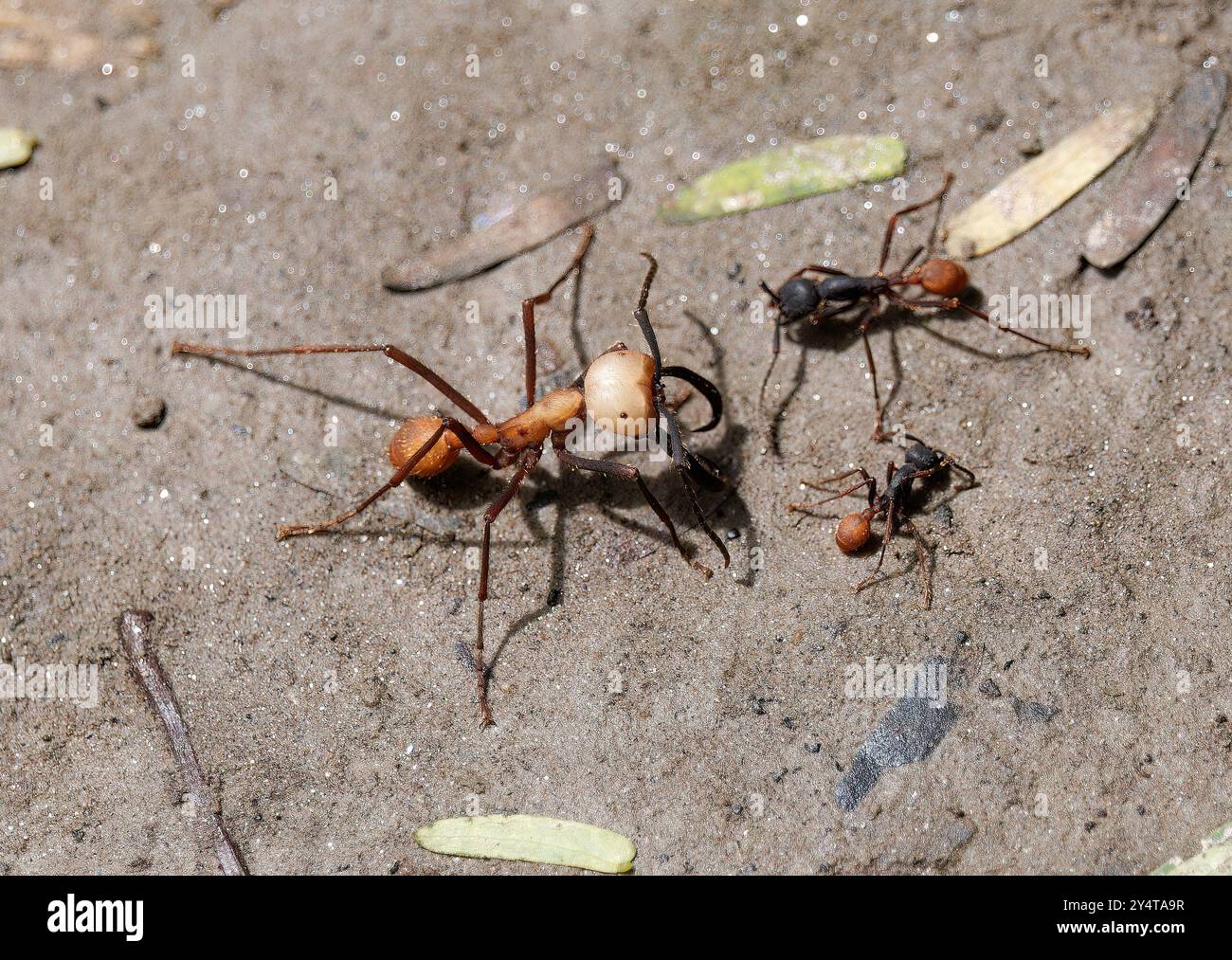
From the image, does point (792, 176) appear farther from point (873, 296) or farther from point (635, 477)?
point (635, 477)

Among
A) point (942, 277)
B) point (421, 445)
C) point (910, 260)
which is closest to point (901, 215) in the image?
point (910, 260)

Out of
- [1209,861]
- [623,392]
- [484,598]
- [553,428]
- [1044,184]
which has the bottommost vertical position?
[1209,861]

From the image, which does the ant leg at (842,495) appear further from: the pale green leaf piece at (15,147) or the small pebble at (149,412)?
the pale green leaf piece at (15,147)

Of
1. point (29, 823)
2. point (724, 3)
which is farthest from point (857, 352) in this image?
point (29, 823)

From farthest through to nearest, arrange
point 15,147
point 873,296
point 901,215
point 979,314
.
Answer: point 15,147 < point 901,215 < point 873,296 < point 979,314

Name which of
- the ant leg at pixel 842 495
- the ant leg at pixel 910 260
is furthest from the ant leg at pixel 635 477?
the ant leg at pixel 910 260

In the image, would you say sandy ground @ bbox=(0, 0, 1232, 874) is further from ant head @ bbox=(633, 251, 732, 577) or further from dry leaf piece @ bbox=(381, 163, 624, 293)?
→ ant head @ bbox=(633, 251, 732, 577)
